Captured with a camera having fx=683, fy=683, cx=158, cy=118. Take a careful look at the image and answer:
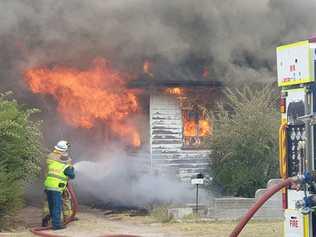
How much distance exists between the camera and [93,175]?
51.5 feet

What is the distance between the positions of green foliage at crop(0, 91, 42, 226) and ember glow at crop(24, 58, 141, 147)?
2.89 meters

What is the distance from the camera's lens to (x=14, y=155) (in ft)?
35.6

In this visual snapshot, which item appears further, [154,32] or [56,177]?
[154,32]

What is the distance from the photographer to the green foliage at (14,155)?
1048cm

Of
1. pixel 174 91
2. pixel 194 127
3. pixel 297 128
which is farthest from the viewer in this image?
pixel 194 127

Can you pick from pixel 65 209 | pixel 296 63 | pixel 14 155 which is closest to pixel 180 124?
pixel 65 209

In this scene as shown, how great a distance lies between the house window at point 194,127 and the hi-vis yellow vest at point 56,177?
15.4 ft

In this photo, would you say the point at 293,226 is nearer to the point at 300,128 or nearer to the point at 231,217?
the point at 300,128

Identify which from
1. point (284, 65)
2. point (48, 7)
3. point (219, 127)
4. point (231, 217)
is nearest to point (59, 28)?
point (48, 7)

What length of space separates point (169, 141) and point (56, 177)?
4.46 meters

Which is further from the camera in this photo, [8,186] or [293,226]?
[8,186]

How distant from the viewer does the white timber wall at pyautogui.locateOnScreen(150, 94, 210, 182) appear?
1491 cm

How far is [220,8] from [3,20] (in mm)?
4849

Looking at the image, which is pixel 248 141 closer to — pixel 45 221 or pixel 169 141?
pixel 169 141
